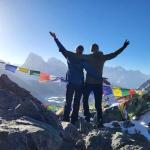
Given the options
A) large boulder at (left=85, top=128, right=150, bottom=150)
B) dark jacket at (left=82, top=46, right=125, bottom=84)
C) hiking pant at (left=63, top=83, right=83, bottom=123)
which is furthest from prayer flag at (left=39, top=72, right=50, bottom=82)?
large boulder at (left=85, top=128, right=150, bottom=150)

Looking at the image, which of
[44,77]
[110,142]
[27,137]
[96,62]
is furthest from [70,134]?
[44,77]

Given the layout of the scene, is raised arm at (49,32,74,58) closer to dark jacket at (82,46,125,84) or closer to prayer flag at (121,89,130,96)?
dark jacket at (82,46,125,84)

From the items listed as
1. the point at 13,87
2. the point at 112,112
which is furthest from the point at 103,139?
the point at 112,112

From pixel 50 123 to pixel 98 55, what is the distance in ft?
14.1

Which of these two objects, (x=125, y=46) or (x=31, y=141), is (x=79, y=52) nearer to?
(x=125, y=46)

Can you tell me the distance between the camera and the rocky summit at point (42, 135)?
9641 mm

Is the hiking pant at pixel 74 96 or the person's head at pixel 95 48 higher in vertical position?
the person's head at pixel 95 48

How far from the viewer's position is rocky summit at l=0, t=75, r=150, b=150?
9.64 m

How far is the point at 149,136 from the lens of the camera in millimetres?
14656

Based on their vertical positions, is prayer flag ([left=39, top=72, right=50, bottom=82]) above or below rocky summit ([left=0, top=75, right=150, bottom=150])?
above

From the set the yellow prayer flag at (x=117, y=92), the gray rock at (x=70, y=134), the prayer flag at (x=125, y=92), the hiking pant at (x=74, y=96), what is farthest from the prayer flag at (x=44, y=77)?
the gray rock at (x=70, y=134)

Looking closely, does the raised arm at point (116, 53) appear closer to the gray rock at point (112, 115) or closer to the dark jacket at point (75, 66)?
the dark jacket at point (75, 66)

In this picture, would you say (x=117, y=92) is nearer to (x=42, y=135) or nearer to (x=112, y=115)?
(x=112, y=115)

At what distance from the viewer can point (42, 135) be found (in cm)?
1025
